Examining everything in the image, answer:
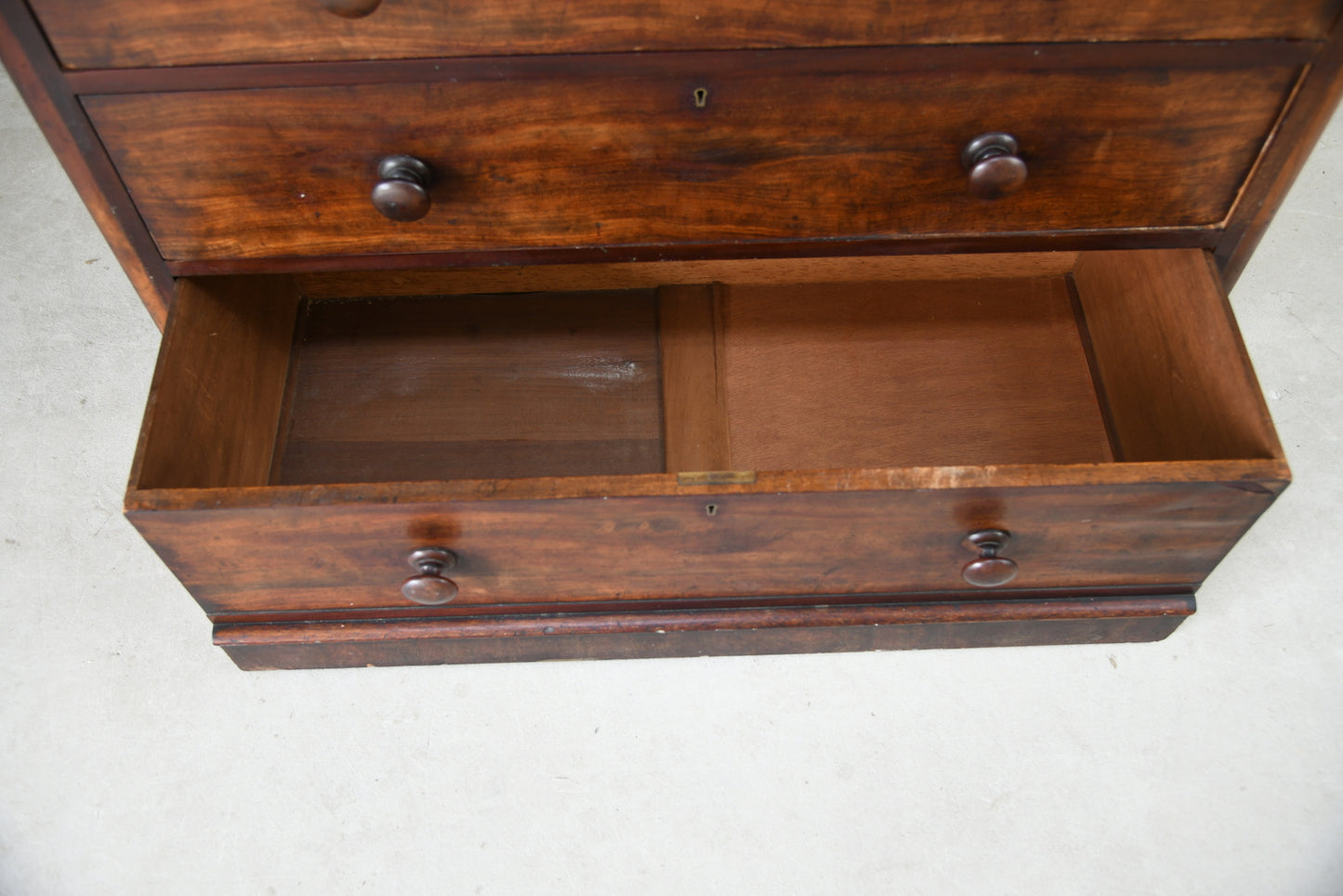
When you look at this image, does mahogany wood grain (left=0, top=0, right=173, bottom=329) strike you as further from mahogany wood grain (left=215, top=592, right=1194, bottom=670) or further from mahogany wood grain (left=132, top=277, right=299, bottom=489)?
mahogany wood grain (left=215, top=592, right=1194, bottom=670)

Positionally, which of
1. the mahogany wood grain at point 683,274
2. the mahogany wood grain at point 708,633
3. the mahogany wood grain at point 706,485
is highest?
the mahogany wood grain at point 683,274

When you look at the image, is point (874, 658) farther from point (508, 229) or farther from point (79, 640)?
point (79, 640)

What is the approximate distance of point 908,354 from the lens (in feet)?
4.06

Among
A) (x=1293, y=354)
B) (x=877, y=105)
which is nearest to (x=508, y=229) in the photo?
(x=877, y=105)

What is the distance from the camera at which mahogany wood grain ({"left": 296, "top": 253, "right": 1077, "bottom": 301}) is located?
1258mm

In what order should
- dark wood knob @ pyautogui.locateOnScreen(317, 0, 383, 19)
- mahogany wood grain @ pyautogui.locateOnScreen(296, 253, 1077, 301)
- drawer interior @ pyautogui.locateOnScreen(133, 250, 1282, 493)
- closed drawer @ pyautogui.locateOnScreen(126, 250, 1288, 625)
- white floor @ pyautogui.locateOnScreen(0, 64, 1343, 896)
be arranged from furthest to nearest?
mahogany wood grain @ pyautogui.locateOnScreen(296, 253, 1077, 301) < drawer interior @ pyautogui.locateOnScreen(133, 250, 1282, 493) < white floor @ pyautogui.locateOnScreen(0, 64, 1343, 896) < closed drawer @ pyautogui.locateOnScreen(126, 250, 1288, 625) < dark wood knob @ pyautogui.locateOnScreen(317, 0, 383, 19)

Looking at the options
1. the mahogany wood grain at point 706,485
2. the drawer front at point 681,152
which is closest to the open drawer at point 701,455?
the mahogany wood grain at point 706,485

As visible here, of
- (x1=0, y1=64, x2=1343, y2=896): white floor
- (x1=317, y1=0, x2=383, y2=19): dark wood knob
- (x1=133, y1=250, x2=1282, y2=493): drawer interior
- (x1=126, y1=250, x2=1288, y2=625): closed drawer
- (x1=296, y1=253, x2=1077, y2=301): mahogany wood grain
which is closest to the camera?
(x1=317, y1=0, x2=383, y2=19): dark wood knob

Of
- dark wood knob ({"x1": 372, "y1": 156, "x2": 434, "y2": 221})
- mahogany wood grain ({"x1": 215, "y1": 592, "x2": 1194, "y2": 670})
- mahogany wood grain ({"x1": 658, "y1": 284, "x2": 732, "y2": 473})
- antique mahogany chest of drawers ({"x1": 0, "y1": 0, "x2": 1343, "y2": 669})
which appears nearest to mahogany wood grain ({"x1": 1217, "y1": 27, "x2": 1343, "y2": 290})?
antique mahogany chest of drawers ({"x1": 0, "y1": 0, "x2": 1343, "y2": 669})

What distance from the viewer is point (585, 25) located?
0.81 meters

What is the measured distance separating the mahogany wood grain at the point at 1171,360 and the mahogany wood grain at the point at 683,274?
10cm

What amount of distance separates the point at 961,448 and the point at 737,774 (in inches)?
16.6

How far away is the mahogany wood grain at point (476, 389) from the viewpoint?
118 cm

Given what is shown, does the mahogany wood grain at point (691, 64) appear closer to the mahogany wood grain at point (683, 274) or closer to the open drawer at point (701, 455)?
the open drawer at point (701, 455)
